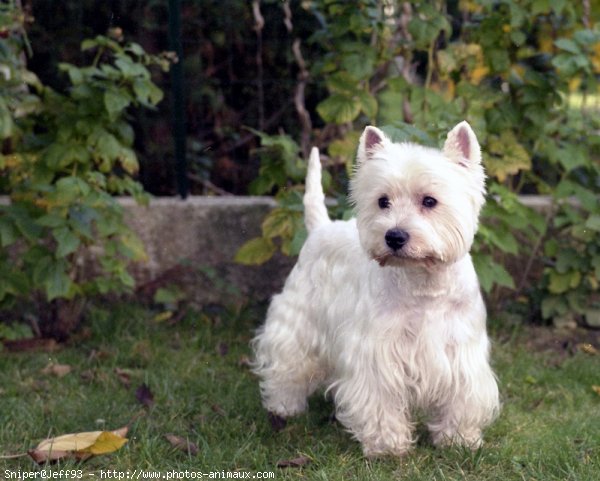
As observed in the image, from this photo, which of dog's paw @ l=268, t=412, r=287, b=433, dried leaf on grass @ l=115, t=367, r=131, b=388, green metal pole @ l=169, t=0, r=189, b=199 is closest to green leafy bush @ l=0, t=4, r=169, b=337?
dried leaf on grass @ l=115, t=367, r=131, b=388

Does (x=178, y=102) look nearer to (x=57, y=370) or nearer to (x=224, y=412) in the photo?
(x=57, y=370)

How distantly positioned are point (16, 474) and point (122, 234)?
157 cm

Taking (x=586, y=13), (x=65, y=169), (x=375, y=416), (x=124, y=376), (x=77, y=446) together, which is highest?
(x=586, y=13)

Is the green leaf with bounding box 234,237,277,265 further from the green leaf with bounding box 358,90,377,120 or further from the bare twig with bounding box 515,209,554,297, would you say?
the bare twig with bounding box 515,209,554,297

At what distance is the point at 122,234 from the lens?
15.0ft

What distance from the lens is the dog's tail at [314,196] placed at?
3.80 m

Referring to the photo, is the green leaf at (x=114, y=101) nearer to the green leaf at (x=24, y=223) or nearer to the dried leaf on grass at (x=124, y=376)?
the green leaf at (x=24, y=223)

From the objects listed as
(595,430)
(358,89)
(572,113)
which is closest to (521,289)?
(572,113)

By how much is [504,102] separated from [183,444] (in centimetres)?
227

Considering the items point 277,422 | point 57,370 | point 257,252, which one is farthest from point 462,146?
point 57,370

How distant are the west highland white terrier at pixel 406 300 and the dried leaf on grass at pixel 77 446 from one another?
0.76 m

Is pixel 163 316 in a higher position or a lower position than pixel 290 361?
lower

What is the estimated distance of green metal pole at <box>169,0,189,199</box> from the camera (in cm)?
496

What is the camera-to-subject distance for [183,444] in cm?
346
